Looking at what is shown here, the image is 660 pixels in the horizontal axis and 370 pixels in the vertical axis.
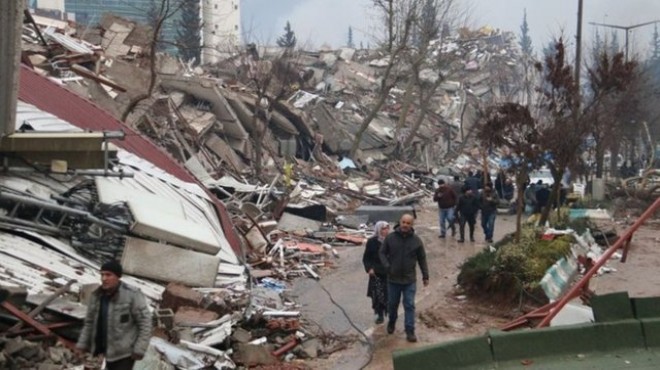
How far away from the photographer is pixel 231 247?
44.0 feet

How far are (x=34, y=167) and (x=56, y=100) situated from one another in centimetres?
423

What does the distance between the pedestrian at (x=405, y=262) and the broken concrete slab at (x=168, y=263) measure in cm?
241

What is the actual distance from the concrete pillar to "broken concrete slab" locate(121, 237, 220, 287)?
7.39ft

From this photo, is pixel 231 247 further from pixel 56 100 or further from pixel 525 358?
pixel 525 358

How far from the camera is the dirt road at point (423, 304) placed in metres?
9.32

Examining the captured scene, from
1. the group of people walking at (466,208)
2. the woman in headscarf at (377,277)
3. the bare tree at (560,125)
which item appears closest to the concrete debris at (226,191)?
the woman in headscarf at (377,277)

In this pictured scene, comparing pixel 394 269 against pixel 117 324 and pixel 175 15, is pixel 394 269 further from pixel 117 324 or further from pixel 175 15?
pixel 175 15

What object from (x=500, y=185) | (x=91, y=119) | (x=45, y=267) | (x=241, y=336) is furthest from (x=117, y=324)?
(x=500, y=185)

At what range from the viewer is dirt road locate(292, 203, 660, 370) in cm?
932

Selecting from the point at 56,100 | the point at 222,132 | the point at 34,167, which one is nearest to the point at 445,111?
the point at 222,132

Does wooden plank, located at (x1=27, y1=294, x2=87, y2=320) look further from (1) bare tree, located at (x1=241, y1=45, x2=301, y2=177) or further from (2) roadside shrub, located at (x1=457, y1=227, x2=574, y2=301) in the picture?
(1) bare tree, located at (x1=241, y1=45, x2=301, y2=177)

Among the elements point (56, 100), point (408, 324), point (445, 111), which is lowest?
point (408, 324)

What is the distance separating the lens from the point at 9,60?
10352 mm

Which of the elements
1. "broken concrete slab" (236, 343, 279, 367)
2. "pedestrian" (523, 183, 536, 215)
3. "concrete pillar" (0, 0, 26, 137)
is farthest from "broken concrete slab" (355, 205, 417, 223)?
"broken concrete slab" (236, 343, 279, 367)
